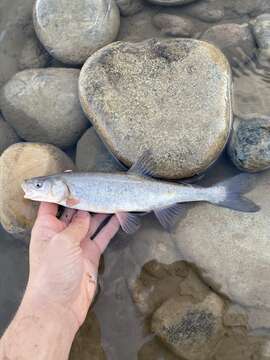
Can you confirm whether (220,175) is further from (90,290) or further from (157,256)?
(90,290)

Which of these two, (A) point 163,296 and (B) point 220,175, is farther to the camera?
(B) point 220,175

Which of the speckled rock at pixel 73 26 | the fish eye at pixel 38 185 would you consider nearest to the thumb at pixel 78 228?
the fish eye at pixel 38 185

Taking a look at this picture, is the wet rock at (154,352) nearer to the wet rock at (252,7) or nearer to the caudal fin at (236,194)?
the caudal fin at (236,194)

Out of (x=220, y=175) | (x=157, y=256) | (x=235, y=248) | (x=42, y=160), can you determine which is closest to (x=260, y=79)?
(x=220, y=175)

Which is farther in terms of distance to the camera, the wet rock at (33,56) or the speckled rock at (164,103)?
the wet rock at (33,56)

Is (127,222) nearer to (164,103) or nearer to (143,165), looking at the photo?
(143,165)

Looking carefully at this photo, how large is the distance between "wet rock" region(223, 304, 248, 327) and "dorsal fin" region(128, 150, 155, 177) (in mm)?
1654

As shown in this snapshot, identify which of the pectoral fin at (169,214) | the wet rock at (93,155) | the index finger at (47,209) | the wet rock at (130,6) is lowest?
the pectoral fin at (169,214)

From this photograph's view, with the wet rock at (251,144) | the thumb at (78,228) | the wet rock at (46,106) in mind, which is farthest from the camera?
the wet rock at (46,106)

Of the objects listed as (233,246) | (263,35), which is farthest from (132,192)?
(263,35)

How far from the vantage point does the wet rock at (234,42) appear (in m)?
5.13

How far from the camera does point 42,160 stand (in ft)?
14.6

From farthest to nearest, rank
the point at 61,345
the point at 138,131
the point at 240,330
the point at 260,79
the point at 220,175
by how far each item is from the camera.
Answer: the point at 260,79 < the point at 220,175 < the point at 138,131 < the point at 240,330 < the point at 61,345

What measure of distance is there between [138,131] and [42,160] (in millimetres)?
1132
